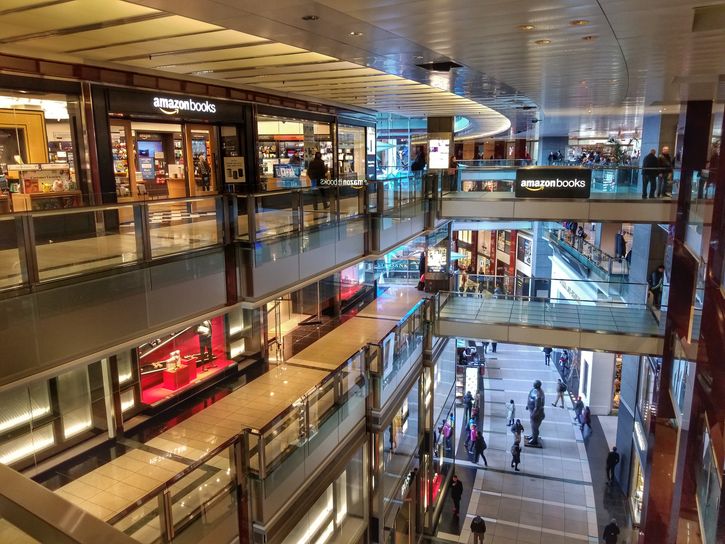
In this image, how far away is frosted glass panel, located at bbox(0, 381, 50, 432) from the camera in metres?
7.11

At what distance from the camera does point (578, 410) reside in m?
18.0

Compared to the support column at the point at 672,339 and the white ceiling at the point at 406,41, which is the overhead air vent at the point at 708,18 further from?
the support column at the point at 672,339

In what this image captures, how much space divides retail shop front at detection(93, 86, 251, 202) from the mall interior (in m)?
0.06

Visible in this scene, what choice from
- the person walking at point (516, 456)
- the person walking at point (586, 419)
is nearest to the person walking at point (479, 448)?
the person walking at point (516, 456)

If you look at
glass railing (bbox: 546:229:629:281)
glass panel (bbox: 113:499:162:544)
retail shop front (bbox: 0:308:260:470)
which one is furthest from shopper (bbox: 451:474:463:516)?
glass panel (bbox: 113:499:162:544)

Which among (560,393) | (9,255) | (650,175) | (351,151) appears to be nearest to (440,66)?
(9,255)

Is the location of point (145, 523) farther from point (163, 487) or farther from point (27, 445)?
point (27, 445)

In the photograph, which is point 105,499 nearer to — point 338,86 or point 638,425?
point 338,86

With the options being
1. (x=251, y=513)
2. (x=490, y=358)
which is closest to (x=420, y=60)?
(x=251, y=513)

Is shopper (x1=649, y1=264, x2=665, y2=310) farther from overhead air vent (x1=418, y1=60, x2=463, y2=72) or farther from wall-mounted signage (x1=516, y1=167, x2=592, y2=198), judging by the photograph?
overhead air vent (x1=418, y1=60, x2=463, y2=72)

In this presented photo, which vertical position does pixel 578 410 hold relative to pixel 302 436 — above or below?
below

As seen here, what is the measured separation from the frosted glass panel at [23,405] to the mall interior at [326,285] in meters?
0.03

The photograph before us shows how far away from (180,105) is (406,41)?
5.45 metres

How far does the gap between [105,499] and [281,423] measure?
7.78ft
